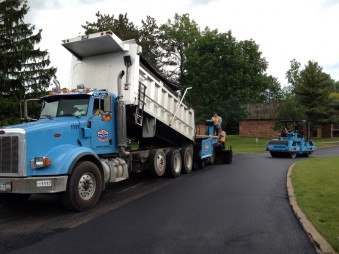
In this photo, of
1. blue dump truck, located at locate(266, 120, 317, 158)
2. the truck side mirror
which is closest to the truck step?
the truck side mirror

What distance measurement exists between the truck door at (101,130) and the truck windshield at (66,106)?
263 mm

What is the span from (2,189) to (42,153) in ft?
3.10

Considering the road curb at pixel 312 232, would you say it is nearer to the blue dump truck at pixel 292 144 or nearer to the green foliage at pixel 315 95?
the blue dump truck at pixel 292 144

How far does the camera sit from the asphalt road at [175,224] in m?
5.40

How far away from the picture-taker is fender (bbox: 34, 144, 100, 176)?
7230mm

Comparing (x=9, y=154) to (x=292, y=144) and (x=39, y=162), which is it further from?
(x=292, y=144)

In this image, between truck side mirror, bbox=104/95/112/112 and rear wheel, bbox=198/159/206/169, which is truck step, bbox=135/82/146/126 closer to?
truck side mirror, bbox=104/95/112/112

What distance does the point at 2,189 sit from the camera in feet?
23.4

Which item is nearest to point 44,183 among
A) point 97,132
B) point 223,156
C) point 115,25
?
point 97,132

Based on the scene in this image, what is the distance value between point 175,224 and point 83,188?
2.25 m

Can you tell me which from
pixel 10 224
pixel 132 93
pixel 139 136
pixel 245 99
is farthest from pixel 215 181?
pixel 245 99

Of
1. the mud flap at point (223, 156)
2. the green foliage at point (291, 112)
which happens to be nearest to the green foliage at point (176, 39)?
the green foliage at point (291, 112)

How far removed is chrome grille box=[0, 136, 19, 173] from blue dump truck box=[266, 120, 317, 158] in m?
17.0

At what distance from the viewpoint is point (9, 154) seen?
23.7 feet
